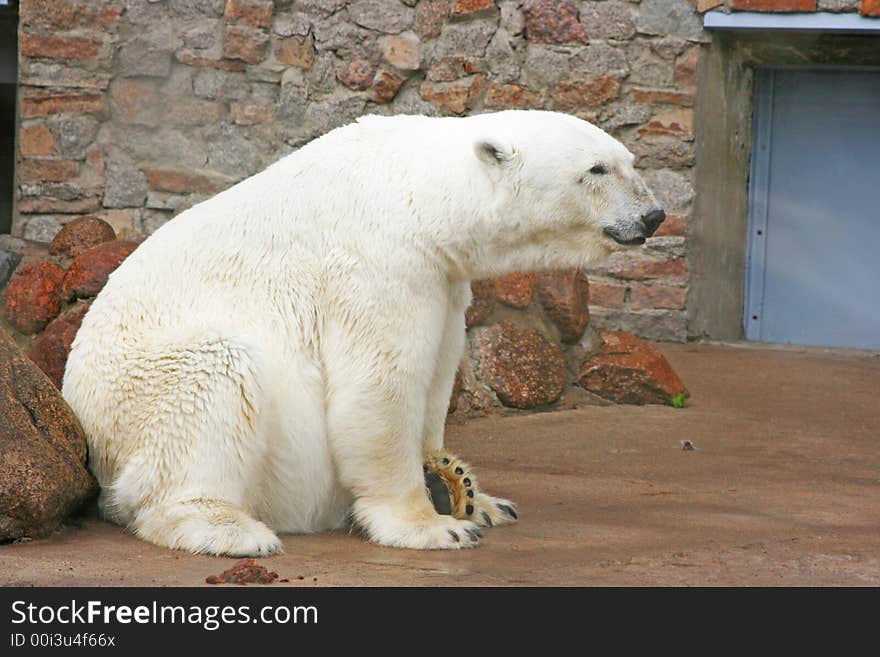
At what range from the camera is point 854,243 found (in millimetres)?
8938

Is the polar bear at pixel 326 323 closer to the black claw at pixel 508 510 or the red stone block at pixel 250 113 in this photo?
the black claw at pixel 508 510

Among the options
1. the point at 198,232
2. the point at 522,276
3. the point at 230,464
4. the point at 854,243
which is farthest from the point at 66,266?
the point at 854,243

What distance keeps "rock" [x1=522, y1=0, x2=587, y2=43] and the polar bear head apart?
4.23m

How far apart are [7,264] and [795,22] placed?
183 inches

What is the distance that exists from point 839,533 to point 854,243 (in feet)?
15.9

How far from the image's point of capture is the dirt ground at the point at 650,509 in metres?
3.85

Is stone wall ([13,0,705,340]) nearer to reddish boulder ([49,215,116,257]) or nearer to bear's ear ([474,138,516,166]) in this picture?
reddish boulder ([49,215,116,257])

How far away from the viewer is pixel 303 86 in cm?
852

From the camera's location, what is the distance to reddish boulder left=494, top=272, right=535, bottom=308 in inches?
266

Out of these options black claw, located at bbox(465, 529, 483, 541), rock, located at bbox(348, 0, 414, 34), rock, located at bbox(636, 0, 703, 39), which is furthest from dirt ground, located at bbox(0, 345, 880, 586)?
rock, located at bbox(348, 0, 414, 34)

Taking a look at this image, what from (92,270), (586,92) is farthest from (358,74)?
(92,270)

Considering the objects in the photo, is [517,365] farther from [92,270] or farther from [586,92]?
[586,92]

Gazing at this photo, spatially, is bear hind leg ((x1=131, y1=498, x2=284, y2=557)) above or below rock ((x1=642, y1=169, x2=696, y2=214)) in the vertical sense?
below

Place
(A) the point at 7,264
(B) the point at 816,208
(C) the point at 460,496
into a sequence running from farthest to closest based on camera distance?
1. (B) the point at 816,208
2. (A) the point at 7,264
3. (C) the point at 460,496
